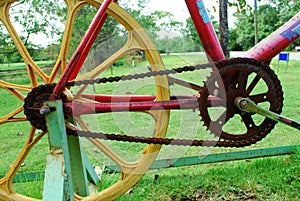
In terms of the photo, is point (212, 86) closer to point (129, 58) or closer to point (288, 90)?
Result: point (129, 58)

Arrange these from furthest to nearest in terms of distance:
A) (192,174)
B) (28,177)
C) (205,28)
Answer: (192,174) < (28,177) < (205,28)

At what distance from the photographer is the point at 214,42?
60.5 inches

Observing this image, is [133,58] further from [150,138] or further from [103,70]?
[150,138]

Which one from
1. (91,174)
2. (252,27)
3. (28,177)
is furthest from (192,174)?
(252,27)

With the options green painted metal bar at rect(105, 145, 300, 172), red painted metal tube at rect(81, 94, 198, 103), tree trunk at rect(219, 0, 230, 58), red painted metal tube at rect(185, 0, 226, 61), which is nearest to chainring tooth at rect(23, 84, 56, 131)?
red painted metal tube at rect(81, 94, 198, 103)

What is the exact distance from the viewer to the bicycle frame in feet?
4.24

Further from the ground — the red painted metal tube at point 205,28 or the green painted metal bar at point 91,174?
the red painted metal tube at point 205,28

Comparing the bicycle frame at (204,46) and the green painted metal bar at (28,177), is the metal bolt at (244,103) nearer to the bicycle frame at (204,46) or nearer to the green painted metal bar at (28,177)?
the bicycle frame at (204,46)

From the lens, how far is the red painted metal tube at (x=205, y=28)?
4.86 ft

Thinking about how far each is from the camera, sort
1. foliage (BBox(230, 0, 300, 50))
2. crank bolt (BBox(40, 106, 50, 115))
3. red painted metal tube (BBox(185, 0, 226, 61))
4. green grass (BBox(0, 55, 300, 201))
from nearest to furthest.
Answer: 1. crank bolt (BBox(40, 106, 50, 115))
2. red painted metal tube (BBox(185, 0, 226, 61))
3. green grass (BBox(0, 55, 300, 201))
4. foliage (BBox(230, 0, 300, 50))

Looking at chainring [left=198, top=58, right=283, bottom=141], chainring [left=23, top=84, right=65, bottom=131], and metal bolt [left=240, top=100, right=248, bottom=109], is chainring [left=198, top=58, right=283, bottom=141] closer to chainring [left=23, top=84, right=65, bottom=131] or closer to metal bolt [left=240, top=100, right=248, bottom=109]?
metal bolt [left=240, top=100, right=248, bottom=109]

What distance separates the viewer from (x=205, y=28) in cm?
152

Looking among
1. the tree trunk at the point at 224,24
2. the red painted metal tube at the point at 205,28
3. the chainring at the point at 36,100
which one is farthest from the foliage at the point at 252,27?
the chainring at the point at 36,100

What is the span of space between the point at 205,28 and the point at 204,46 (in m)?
0.09
